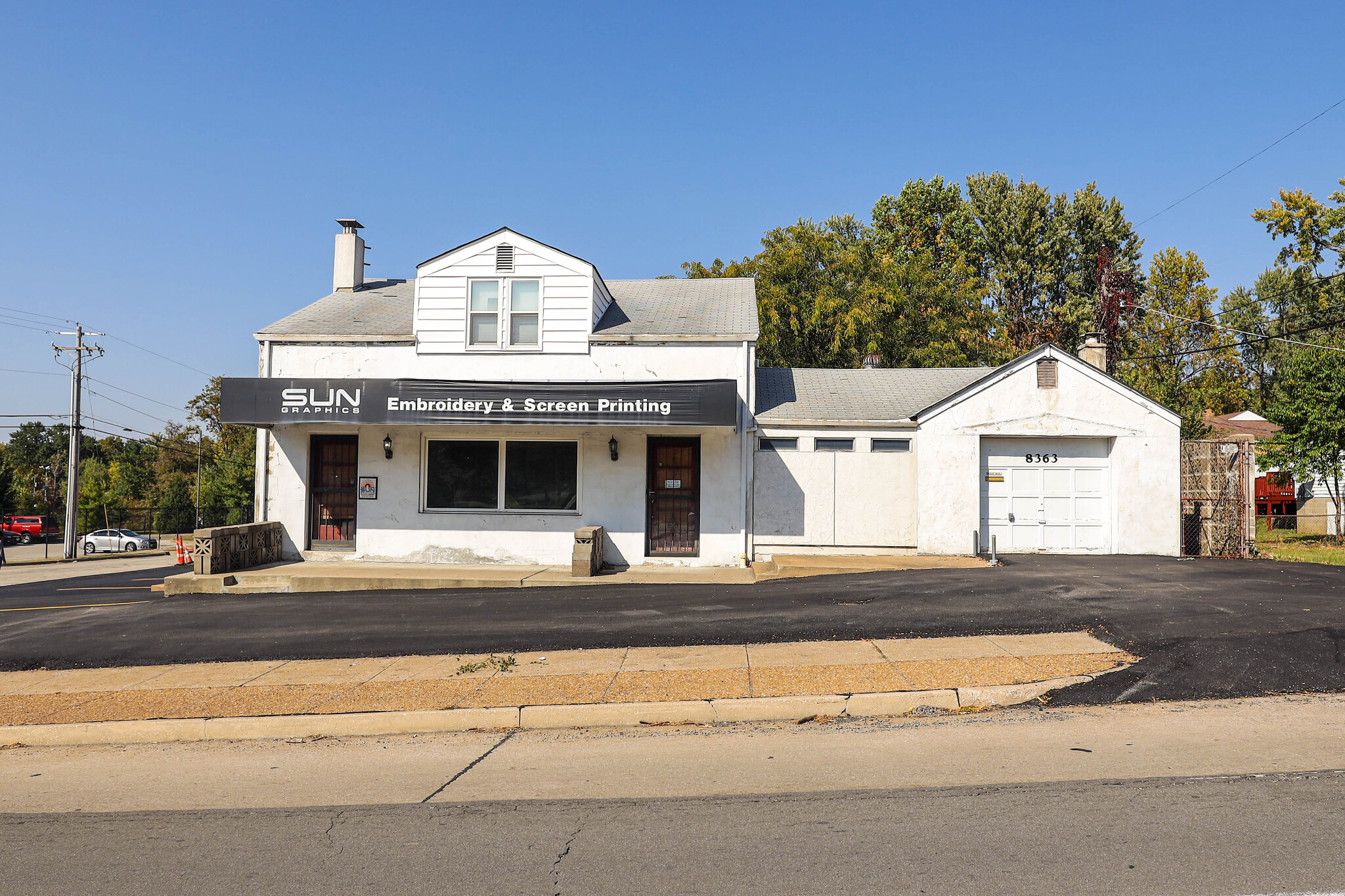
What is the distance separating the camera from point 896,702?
716cm

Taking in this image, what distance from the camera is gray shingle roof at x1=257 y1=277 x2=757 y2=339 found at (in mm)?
16453

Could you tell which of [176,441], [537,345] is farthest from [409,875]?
[176,441]

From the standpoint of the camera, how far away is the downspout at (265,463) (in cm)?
1650

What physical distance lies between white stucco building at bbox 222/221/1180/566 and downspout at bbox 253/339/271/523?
0.04 meters

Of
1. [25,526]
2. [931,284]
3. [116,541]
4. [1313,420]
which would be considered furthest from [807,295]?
[25,526]

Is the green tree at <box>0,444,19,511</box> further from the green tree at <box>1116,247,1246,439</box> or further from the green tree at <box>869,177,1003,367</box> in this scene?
the green tree at <box>1116,247,1246,439</box>

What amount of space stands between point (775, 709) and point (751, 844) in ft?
9.07

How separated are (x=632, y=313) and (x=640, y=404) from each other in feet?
12.8

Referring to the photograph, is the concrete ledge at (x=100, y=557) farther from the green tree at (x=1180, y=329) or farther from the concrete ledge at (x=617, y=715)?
A: the green tree at (x=1180, y=329)

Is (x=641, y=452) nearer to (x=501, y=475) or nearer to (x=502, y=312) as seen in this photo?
(x=501, y=475)

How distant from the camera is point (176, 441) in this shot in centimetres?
7150

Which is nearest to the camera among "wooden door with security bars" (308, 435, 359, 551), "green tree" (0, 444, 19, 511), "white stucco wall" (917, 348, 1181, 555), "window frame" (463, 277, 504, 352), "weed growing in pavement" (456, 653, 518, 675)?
"weed growing in pavement" (456, 653, 518, 675)

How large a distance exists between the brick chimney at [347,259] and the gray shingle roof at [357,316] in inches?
11.3

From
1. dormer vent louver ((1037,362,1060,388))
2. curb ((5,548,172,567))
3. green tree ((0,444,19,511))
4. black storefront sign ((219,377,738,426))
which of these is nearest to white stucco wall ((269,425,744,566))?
black storefront sign ((219,377,738,426))
